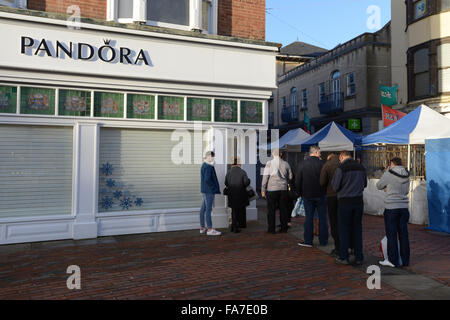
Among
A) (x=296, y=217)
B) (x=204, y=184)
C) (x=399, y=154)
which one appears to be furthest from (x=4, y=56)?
(x=399, y=154)

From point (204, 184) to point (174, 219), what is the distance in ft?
3.87

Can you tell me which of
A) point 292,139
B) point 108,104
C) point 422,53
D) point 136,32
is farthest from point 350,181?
point 422,53

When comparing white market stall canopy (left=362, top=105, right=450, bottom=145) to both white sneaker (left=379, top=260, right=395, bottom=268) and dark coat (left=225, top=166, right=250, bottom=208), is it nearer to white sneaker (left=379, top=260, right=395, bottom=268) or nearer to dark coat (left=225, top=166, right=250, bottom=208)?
dark coat (left=225, top=166, right=250, bottom=208)

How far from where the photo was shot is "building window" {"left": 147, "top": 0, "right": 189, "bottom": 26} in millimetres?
8781

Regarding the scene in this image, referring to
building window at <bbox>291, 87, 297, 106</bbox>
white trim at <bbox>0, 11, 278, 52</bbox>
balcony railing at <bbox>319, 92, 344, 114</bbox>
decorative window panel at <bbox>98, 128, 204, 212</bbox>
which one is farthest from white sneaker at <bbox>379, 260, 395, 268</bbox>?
building window at <bbox>291, 87, 297, 106</bbox>

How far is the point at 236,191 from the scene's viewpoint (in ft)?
28.0

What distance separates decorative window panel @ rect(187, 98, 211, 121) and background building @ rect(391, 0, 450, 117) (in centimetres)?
1096

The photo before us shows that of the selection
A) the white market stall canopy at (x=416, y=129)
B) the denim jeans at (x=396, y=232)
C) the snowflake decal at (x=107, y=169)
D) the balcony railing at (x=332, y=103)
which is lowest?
the denim jeans at (x=396, y=232)

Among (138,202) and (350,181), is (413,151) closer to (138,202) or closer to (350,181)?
(350,181)

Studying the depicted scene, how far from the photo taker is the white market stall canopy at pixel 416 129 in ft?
33.4

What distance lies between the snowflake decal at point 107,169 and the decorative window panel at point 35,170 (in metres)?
0.67

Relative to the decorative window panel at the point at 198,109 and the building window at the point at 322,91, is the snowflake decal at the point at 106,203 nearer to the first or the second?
the decorative window panel at the point at 198,109

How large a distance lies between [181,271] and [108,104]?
14.0 ft

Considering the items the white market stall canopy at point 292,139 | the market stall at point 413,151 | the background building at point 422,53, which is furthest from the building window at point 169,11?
the background building at point 422,53
